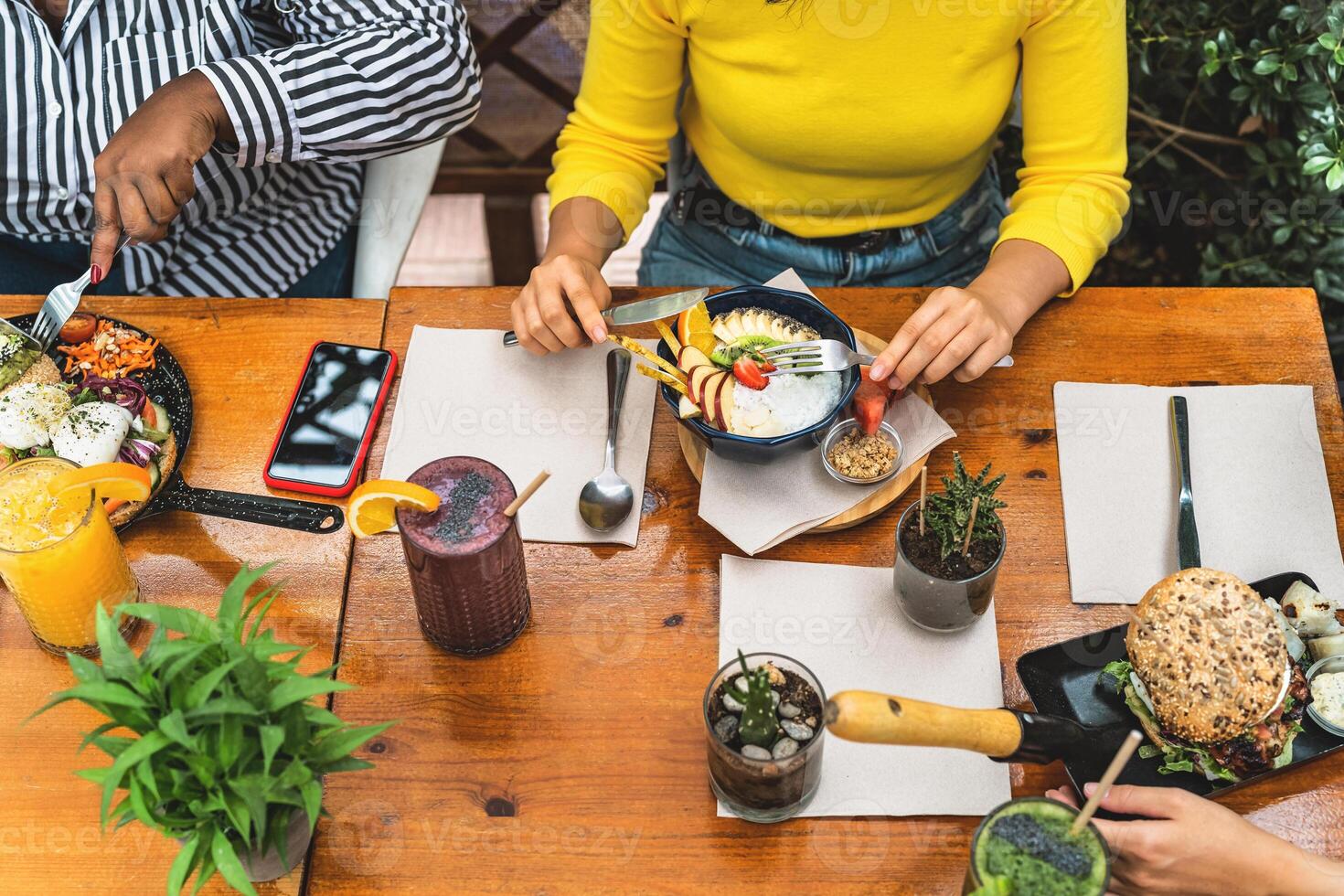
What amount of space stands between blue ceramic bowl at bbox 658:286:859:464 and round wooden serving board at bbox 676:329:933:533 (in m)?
0.04

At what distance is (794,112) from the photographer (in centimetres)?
156

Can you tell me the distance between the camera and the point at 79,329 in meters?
1.44

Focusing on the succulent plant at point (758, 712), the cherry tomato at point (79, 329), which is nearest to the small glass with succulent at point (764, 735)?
the succulent plant at point (758, 712)

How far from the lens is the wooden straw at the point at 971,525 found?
3.55 feet

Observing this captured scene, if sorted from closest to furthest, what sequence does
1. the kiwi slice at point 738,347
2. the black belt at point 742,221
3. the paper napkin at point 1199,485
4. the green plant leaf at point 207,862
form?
1. the green plant leaf at point 207,862
2. the paper napkin at point 1199,485
3. the kiwi slice at point 738,347
4. the black belt at point 742,221

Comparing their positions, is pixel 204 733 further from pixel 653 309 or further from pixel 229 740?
pixel 653 309

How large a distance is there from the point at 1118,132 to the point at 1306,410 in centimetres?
47

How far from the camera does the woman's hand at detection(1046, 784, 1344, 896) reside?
94cm

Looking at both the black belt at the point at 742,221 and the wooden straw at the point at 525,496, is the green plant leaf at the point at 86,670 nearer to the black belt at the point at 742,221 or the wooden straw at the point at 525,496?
the wooden straw at the point at 525,496

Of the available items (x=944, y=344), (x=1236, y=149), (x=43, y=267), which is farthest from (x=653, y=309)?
(x=1236, y=149)

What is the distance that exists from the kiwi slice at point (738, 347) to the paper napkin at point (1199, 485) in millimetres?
387

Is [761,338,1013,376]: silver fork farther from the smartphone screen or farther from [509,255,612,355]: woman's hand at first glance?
the smartphone screen

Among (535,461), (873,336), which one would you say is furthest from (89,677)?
(873,336)

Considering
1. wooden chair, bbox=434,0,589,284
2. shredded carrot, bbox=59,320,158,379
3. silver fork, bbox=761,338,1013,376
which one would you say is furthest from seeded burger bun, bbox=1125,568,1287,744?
wooden chair, bbox=434,0,589,284
